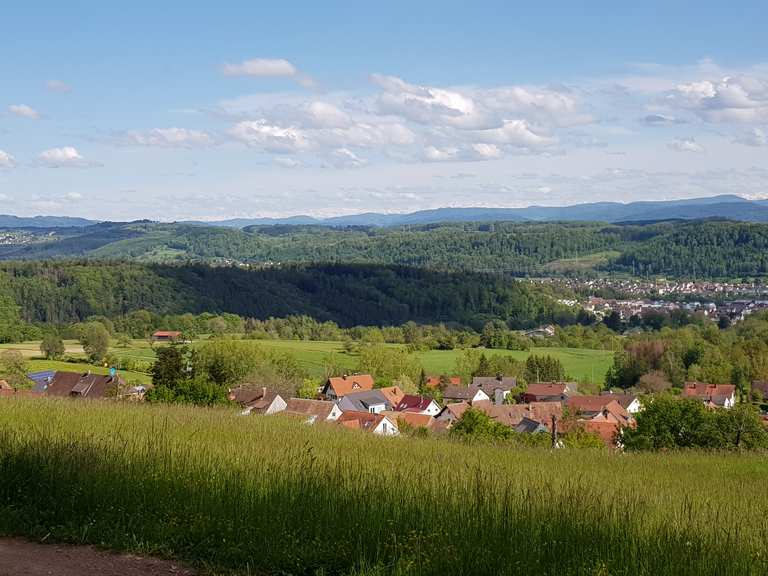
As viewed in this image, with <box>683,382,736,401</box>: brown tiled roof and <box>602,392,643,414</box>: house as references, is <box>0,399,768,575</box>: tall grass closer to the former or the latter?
<box>602,392,643,414</box>: house

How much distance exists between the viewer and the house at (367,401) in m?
63.9

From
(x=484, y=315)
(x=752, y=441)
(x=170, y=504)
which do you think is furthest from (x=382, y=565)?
(x=484, y=315)

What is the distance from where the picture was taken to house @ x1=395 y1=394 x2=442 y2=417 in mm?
64750

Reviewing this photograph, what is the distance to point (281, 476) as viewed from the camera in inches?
305

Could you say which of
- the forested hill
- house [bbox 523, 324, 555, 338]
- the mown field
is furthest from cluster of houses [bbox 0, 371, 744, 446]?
the forested hill

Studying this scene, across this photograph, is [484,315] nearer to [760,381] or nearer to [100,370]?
[760,381]

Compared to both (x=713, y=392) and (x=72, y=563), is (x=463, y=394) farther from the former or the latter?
(x=72, y=563)

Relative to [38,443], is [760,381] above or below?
below

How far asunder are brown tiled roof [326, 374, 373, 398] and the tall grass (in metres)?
60.3

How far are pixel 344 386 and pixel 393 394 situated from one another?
15.3 ft

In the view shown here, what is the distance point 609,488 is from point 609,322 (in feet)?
507

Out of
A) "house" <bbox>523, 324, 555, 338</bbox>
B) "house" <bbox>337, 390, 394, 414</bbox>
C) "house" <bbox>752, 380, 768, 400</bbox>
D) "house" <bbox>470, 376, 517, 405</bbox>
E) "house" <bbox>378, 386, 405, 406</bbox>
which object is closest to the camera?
"house" <bbox>337, 390, 394, 414</bbox>

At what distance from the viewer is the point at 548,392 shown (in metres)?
80.9

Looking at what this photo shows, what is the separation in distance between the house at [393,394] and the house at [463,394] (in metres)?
6.17
